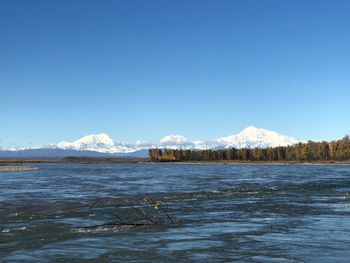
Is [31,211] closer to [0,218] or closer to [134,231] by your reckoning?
[0,218]

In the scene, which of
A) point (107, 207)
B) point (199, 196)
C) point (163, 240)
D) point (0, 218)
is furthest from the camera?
point (199, 196)

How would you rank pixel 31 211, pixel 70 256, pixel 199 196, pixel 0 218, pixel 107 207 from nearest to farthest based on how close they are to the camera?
pixel 70 256 → pixel 0 218 → pixel 31 211 → pixel 107 207 → pixel 199 196

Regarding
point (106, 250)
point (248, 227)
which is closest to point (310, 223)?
point (248, 227)

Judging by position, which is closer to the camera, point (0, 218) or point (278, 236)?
point (278, 236)

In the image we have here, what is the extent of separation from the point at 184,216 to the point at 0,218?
1132 centimetres

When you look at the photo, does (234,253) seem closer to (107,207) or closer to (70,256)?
(70,256)

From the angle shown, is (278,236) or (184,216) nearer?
(278,236)

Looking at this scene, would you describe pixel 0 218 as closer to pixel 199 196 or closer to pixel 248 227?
pixel 248 227

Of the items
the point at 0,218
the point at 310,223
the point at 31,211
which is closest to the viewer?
the point at 310,223

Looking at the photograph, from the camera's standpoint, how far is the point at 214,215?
3419 cm

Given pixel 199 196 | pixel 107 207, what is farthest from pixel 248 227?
pixel 199 196

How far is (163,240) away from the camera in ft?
78.8

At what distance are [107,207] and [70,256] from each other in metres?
19.7

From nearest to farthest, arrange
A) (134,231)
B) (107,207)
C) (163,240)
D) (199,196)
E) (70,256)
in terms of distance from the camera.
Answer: (70,256)
(163,240)
(134,231)
(107,207)
(199,196)
